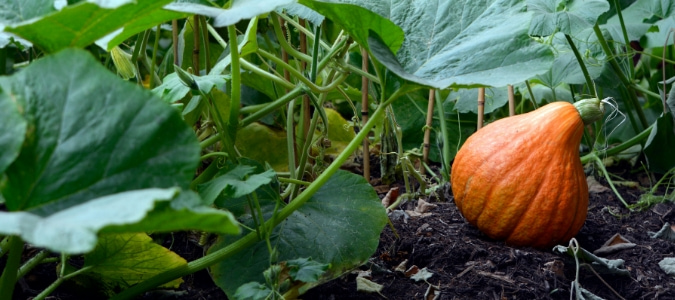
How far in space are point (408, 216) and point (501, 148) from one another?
13.0 inches

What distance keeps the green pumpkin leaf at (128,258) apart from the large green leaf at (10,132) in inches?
16.8

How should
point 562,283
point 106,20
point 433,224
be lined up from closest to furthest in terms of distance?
point 106,20, point 562,283, point 433,224

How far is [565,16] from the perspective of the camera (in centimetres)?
183

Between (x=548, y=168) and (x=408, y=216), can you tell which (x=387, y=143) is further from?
(x=548, y=168)

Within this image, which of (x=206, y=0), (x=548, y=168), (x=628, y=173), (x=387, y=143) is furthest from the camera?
(x=628, y=173)

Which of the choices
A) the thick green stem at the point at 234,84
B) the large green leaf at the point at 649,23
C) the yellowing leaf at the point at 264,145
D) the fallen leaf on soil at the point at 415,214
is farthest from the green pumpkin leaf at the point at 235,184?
the large green leaf at the point at 649,23

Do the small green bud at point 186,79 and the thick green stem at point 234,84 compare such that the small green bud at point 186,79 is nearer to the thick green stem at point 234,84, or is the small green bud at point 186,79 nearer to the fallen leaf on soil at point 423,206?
the thick green stem at point 234,84

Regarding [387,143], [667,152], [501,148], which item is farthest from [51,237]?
[667,152]

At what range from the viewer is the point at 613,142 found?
2.68m

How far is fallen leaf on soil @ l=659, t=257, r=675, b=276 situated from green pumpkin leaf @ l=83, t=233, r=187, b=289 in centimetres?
110

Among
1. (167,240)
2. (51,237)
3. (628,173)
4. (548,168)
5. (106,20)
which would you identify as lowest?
(628,173)

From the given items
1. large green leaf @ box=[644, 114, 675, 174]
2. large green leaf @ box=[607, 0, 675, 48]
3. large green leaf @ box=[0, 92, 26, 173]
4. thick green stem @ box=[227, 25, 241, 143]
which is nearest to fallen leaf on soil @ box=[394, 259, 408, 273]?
thick green stem @ box=[227, 25, 241, 143]

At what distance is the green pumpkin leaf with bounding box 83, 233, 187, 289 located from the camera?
1217 mm

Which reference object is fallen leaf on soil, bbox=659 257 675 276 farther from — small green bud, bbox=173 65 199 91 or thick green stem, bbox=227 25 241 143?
small green bud, bbox=173 65 199 91
